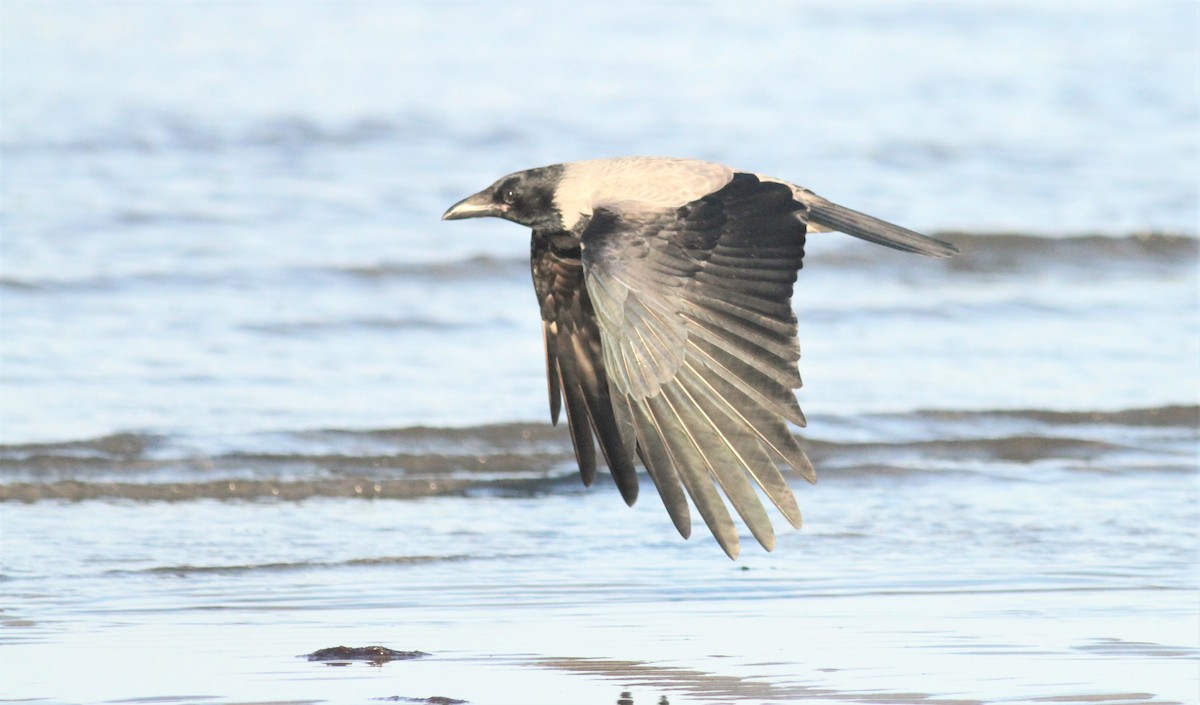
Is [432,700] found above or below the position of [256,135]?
below

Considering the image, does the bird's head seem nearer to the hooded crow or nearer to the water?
Result: the hooded crow

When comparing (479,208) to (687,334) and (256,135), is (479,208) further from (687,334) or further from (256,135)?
(256,135)

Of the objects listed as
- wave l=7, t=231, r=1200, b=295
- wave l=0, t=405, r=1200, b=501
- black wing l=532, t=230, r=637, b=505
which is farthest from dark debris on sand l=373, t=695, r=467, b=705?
wave l=7, t=231, r=1200, b=295

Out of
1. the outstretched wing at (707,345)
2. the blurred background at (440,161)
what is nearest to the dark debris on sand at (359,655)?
the outstretched wing at (707,345)

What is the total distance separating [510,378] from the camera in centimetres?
863

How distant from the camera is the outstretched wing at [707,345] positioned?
163 inches

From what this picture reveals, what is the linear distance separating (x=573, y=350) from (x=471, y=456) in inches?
91.5

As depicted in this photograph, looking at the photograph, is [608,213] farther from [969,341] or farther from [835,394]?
[969,341]

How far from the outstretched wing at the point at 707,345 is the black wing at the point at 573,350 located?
64 cm

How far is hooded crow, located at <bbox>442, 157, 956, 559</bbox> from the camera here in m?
4.15

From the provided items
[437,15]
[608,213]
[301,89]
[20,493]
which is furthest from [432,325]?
[437,15]

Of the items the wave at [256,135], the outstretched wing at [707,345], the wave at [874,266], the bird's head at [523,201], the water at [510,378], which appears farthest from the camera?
the wave at [256,135]

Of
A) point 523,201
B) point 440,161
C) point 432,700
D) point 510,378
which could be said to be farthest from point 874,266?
point 432,700

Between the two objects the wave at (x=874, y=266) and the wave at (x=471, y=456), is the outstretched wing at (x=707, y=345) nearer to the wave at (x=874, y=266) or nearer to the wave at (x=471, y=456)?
the wave at (x=471, y=456)
